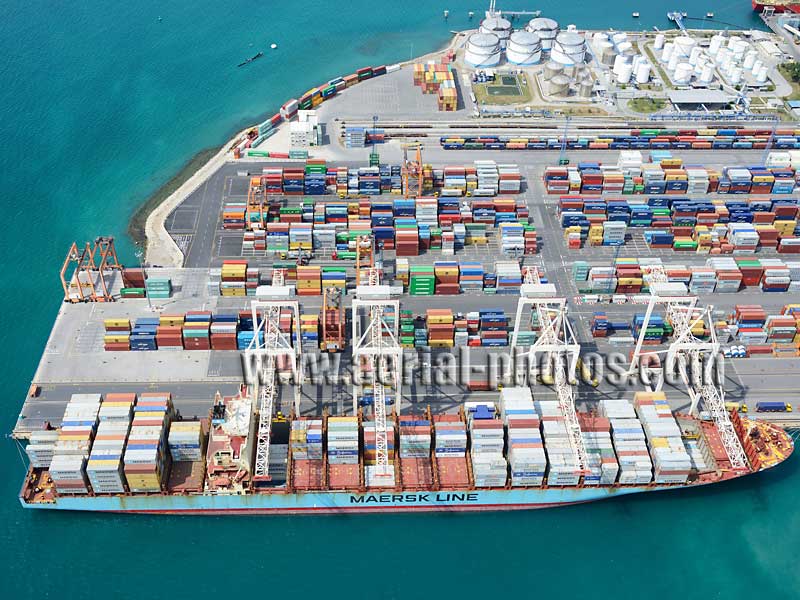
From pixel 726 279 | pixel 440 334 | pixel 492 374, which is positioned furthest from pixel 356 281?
pixel 726 279

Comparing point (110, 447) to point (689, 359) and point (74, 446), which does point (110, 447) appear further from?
point (689, 359)

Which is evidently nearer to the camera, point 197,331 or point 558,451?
point 558,451

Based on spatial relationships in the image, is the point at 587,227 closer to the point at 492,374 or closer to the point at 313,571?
the point at 492,374

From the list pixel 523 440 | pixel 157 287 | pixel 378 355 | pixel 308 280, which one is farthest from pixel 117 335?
pixel 523 440

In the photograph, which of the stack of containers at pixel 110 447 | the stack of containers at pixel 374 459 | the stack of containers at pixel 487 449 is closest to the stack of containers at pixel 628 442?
the stack of containers at pixel 487 449

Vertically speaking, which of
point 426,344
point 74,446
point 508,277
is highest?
point 508,277

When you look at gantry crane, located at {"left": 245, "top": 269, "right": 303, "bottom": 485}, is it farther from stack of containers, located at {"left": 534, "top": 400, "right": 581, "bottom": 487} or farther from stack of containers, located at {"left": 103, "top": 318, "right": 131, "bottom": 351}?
stack of containers, located at {"left": 534, "top": 400, "right": 581, "bottom": 487}
